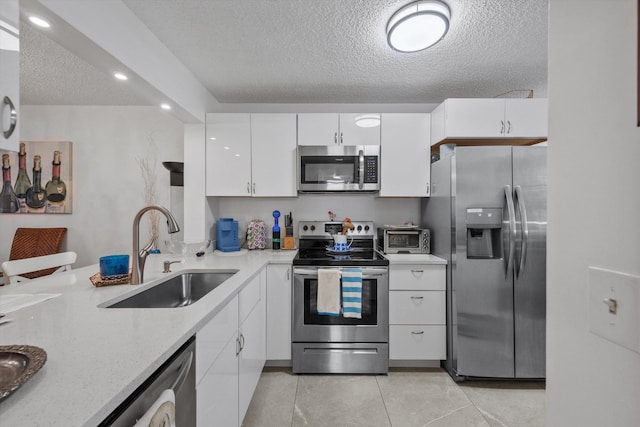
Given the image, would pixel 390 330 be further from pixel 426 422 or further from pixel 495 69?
pixel 495 69

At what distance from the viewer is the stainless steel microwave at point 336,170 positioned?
257 centimetres

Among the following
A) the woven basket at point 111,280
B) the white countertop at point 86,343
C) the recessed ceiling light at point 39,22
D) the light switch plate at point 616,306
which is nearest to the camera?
the light switch plate at point 616,306

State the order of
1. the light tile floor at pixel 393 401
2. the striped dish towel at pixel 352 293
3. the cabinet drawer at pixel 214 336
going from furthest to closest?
the striped dish towel at pixel 352 293
the light tile floor at pixel 393 401
the cabinet drawer at pixel 214 336

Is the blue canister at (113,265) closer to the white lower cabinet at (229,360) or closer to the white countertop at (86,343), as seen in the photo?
the white countertop at (86,343)

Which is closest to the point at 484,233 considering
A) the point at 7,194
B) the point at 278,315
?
the point at 278,315

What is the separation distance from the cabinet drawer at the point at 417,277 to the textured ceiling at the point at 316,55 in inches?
61.0

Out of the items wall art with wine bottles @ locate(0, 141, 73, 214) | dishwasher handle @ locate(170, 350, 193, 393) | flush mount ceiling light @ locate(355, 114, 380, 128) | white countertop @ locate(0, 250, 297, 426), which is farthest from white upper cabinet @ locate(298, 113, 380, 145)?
wall art with wine bottles @ locate(0, 141, 73, 214)

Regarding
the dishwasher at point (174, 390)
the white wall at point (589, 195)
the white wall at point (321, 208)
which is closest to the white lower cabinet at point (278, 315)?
the white wall at point (321, 208)

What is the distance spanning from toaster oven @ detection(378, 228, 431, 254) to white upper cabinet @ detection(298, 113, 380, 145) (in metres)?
0.83

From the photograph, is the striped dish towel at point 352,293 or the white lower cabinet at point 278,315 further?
the white lower cabinet at point 278,315

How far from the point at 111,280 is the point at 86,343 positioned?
72cm

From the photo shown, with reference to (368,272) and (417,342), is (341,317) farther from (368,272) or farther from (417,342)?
(417,342)

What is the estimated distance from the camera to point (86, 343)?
856 mm

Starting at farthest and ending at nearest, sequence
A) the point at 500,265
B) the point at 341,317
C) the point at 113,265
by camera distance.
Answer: the point at 341,317 < the point at 500,265 < the point at 113,265
